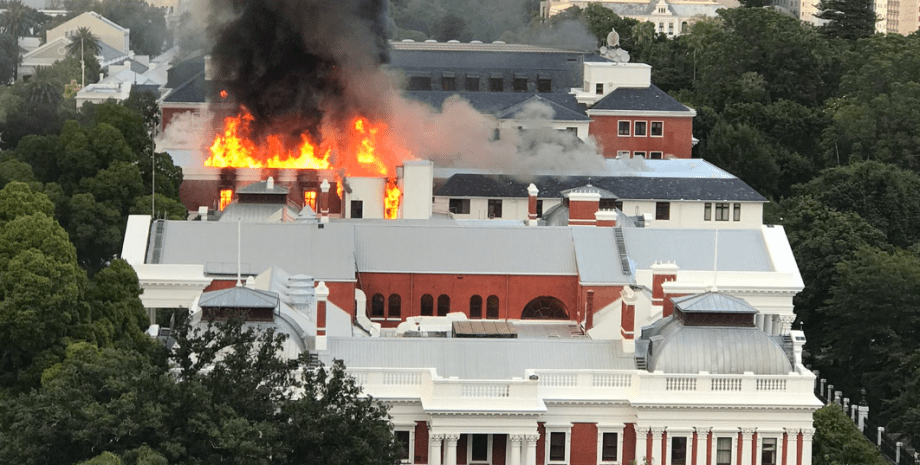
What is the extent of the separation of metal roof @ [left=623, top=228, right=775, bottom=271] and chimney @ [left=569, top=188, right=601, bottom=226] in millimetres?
3680

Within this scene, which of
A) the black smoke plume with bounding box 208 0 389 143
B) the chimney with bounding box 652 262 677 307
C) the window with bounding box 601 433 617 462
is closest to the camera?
the window with bounding box 601 433 617 462

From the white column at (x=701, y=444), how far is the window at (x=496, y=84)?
10183cm

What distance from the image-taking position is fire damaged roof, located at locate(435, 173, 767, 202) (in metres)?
146

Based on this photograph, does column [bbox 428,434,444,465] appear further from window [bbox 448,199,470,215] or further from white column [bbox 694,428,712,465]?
window [bbox 448,199,470,215]

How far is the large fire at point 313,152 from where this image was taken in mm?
136000

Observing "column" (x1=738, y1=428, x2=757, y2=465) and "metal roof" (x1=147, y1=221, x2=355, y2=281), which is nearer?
"column" (x1=738, y1=428, x2=757, y2=465)

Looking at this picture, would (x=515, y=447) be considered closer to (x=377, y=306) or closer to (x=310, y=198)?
(x=377, y=306)

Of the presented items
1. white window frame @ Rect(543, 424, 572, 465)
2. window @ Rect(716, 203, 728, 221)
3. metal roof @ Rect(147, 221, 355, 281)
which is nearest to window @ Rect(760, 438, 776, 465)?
white window frame @ Rect(543, 424, 572, 465)

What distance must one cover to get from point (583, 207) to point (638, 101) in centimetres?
6143

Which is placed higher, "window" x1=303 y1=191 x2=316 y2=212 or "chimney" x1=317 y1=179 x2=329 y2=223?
"chimney" x1=317 y1=179 x2=329 y2=223

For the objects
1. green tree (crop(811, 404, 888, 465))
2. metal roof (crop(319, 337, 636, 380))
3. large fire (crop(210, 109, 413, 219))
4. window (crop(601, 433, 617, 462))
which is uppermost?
large fire (crop(210, 109, 413, 219))

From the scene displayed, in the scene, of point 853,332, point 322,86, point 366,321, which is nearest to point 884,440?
point 853,332

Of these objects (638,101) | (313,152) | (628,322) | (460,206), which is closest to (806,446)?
(628,322)

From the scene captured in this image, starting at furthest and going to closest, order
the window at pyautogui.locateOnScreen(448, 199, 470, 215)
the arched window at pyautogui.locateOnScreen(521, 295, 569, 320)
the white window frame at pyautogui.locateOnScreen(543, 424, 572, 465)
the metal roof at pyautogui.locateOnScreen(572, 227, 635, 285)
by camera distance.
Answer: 1. the window at pyautogui.locateOnScreen(448, 199, 470, 215)
2. the arched window at pyautogui.locateOnScreen(521, 295, 569, 320)
3. the metal roof at pyautogui.locateOnScreen(572, 227, 635, 285)
4. the white window frame at pyautogui.locateOnScreen(543, 424, 572, 465)
